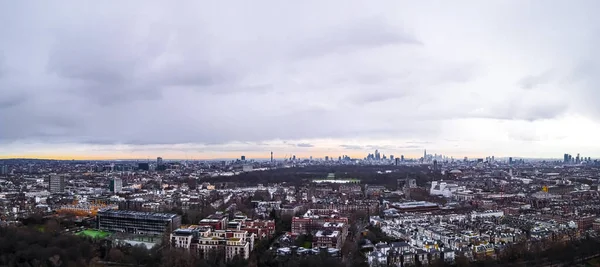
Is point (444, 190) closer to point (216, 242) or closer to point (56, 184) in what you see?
point (216, 242)

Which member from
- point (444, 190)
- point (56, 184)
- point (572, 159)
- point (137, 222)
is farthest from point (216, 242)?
point (572, 159)

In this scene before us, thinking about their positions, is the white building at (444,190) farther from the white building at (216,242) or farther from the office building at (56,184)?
the office building at (56,184)

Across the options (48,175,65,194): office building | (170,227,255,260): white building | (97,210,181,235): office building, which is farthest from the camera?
(48,175,65,194): office building

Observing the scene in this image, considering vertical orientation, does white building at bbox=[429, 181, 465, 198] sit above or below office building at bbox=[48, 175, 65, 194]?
below


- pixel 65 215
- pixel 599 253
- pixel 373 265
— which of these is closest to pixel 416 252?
pixel 373 265

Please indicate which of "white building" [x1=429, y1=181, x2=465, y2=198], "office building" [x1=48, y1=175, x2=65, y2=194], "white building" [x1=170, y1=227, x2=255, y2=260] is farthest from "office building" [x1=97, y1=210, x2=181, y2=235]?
"white building" [x1=429, y1=181, x2=465, y2=198]

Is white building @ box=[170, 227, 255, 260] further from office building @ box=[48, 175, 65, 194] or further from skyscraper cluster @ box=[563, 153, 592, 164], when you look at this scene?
skyscraper cluster @ box=[563, 153, 592, 164]

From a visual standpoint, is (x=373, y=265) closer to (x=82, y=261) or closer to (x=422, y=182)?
(x=82, y=261)

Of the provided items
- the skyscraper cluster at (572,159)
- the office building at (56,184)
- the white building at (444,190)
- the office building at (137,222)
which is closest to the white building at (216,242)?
the office building at (137,222)
